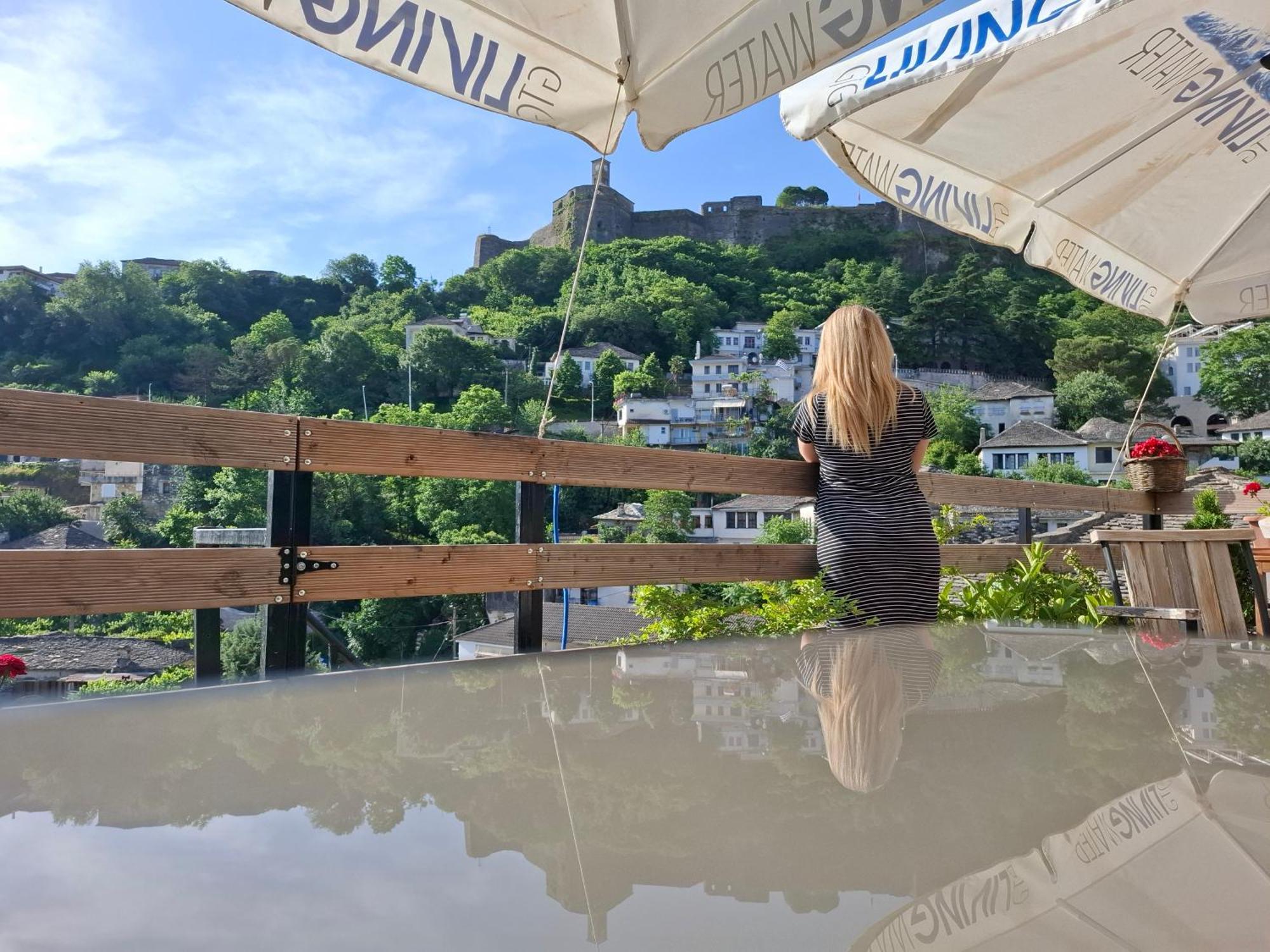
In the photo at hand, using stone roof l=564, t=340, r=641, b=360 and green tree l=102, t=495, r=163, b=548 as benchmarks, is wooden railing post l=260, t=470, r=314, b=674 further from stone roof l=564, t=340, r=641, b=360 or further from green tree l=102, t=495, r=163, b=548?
stone roof l=564, t=340, r=641, b=360

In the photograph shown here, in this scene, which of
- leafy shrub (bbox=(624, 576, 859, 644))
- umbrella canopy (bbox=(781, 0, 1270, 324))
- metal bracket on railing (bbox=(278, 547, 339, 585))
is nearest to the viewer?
metal bracket on railing (bbox=(278, 547, 339, 585))

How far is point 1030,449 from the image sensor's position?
2035 inches

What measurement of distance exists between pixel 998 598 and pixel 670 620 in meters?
1.49

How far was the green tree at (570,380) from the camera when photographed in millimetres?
72062

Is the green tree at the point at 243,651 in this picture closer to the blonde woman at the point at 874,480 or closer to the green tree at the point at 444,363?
the blonde woman at the point at 874,480

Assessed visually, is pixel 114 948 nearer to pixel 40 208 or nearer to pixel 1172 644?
pixel 1172 644

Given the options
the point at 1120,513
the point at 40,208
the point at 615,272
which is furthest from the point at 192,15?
the point at 1120,513

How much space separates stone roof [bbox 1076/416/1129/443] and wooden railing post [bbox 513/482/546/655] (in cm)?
5218

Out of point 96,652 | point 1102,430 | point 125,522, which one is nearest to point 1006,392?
point 1102,430

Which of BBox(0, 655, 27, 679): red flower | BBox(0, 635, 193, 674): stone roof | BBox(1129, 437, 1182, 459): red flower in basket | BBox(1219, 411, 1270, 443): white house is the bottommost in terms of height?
BBox(0, 635, 193, 674): stone roof

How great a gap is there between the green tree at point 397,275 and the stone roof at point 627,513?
164 feet

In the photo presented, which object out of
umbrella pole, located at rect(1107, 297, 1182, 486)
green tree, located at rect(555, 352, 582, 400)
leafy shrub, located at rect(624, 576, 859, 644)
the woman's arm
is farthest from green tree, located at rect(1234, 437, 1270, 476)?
leafy shrub, located at rect(624, 576, 859, 644)

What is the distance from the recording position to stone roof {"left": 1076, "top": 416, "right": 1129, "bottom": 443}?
1967 inches

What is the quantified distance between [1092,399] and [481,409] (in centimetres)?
4082
